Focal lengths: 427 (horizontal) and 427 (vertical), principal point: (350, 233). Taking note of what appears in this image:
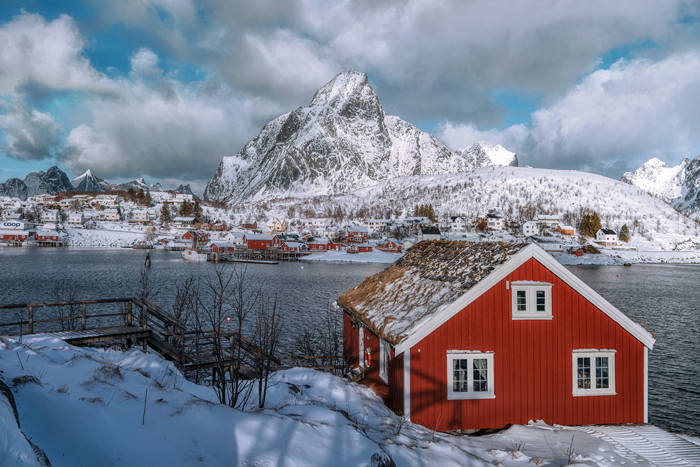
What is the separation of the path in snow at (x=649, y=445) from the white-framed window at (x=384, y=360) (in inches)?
204

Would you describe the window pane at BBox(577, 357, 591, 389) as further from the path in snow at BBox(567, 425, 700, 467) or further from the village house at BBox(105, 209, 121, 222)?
the village house at BBox(105, 209, 121, 222)

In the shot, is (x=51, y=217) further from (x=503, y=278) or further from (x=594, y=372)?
(x=594, y=372)

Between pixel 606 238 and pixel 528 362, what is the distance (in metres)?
144

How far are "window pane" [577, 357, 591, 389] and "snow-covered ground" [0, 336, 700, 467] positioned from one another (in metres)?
1.27

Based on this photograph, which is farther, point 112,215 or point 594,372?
point 112,215

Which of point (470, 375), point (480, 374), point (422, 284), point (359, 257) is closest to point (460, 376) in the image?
point (470, 375)

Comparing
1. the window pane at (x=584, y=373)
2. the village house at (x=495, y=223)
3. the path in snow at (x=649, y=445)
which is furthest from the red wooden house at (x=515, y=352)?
the village house at (x=495, y=223)

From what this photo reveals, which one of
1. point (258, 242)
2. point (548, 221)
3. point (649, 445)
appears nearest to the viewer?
point (649, 445)

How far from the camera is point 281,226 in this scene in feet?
564

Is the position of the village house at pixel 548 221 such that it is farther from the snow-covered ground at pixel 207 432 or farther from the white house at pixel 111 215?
the white house at pixel 111 215

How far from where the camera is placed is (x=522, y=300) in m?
12.2

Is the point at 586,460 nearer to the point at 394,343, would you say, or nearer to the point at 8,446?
the point at 394,343

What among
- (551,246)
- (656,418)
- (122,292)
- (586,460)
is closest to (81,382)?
(586,460)

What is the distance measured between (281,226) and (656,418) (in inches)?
6285
